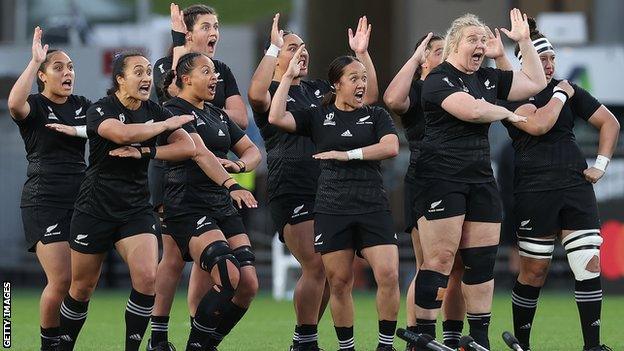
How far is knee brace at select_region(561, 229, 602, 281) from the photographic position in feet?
32.6

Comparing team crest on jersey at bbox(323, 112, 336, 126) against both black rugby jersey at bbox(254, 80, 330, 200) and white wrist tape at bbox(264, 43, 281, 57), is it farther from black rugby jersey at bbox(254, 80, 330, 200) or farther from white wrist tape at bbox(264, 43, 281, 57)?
white wrist tape at bbox(264, 43, 281, 57)

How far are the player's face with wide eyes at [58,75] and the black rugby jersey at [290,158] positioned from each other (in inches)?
52.7

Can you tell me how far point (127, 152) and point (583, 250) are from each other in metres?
3.21

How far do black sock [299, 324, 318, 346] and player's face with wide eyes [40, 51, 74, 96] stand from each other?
2.33 metres

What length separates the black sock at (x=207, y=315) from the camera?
9.38 meters

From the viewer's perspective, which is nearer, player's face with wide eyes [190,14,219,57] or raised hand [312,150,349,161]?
raised hand [312,150,349,161]

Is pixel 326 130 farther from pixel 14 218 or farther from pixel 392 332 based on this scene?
pixel 14 218

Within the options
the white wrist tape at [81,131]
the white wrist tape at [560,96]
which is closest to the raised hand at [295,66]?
the white wrist tape at [81,131]

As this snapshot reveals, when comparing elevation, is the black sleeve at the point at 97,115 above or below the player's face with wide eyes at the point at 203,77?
below

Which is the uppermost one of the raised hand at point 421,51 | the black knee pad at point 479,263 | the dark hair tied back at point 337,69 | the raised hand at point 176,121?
the raised hand at point 421,51

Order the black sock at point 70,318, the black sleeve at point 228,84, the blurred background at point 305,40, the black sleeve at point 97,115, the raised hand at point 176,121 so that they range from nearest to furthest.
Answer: the raised hand at point 176,121 → the black sleeve at point 97,115 → the black sock at point 70,318 → the black sleeve at point 228,84 → the blurred background at point 305,40

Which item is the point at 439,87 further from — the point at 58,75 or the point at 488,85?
the point at 58,75

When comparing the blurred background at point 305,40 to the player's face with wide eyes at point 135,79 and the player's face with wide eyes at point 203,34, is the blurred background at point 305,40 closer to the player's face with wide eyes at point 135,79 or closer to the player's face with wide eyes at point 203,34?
the player's face with wide eyes at point 203,34

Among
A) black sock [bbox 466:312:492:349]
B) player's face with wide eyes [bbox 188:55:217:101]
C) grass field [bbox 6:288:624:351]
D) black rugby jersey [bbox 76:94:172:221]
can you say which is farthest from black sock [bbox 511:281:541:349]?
black rugby jersey [bbox 76:94:172:221]
